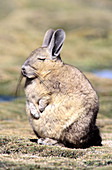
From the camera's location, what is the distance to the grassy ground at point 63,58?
350 inches

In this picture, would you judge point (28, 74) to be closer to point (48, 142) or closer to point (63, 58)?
point (48, 142)

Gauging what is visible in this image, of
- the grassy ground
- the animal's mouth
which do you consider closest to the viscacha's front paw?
the grassy ground

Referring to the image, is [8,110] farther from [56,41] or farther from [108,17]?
[108,17]

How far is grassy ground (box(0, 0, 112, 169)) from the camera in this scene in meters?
8.90

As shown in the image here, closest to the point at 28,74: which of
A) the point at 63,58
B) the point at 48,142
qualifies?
the point at 48,142

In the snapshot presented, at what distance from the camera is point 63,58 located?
2491 inches

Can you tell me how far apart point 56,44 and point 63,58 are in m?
53.4

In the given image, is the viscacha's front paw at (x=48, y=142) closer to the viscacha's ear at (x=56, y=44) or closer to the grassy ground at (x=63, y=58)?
the grassy ground at (x=63, y=58)

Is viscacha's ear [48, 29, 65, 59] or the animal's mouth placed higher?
viscacha's ear [48, 29, 65, 59]

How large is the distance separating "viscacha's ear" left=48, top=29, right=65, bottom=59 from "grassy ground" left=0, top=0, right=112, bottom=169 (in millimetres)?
2993

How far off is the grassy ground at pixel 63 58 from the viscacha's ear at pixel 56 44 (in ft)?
9.82

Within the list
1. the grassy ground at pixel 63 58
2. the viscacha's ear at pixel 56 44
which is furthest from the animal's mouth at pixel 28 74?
the grassy ground at pixel 63 58

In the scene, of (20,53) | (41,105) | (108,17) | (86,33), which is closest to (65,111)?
→ (41,105)

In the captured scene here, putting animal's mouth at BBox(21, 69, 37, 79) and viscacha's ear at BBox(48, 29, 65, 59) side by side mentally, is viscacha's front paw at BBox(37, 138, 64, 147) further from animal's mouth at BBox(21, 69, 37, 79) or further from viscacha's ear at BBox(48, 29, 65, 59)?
viscacha's ear at BBox(48, 29, 65, 59)
